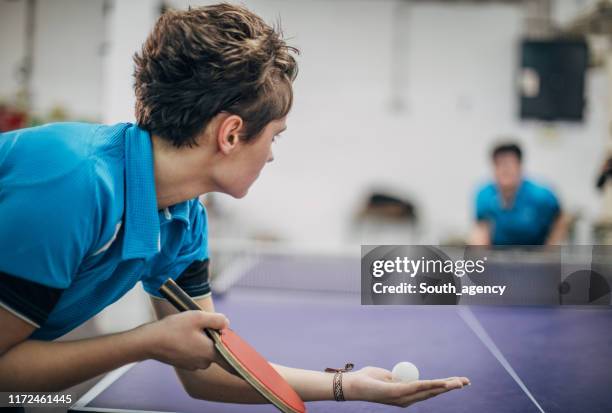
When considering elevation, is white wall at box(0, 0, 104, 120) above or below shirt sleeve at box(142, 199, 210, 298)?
above

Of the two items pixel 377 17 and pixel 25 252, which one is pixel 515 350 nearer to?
pixel 25 252

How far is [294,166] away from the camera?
7.01 meters

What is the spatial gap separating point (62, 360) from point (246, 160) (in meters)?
0.44

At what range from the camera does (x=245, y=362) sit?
1.11 m

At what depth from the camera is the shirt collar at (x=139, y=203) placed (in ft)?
3.49

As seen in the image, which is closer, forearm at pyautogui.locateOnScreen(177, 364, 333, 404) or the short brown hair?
the short brown hair

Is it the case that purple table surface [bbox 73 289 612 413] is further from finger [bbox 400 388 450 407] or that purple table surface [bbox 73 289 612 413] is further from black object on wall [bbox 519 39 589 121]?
black object on wall [bbox 519 39 589 121]

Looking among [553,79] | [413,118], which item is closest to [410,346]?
[553,79]

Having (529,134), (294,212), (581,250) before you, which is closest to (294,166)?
(294,212)

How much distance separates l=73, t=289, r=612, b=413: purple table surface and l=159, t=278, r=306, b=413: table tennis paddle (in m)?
0.14

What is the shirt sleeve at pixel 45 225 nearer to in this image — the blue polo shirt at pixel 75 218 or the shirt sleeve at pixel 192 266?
the blue polo shirt at pixel 75 218

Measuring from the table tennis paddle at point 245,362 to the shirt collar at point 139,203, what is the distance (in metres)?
0.08

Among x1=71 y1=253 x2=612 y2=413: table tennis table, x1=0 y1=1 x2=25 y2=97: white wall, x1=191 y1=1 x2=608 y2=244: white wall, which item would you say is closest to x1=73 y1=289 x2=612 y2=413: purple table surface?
x1=71 y1=253 x2=612 y2=413: table tennis table

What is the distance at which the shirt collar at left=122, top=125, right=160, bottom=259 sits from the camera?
3.49ft
